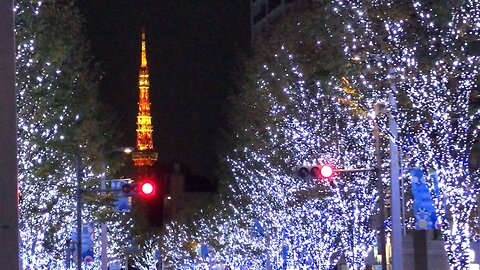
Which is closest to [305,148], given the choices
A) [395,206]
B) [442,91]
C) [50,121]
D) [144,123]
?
Answer: [50,121]

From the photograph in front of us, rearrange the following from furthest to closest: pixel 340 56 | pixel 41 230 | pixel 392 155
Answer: pixel 41 230, pixel 392 155, pixel 340 56

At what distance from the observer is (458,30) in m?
14.9

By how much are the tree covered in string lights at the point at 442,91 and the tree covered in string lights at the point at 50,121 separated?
1255 centimetres

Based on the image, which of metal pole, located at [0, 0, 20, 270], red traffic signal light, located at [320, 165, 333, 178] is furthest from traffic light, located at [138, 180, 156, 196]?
metal pole, located at [0, 0, 20, 270]

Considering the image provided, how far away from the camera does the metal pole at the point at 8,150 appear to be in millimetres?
6355

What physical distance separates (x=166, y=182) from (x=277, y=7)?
96.9 metres

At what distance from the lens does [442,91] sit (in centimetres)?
1519

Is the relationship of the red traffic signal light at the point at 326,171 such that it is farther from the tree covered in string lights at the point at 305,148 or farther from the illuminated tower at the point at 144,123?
the illuminated tower at the point at 144,123

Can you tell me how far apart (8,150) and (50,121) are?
22986 millimetres

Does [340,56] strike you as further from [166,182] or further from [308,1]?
[166,182]

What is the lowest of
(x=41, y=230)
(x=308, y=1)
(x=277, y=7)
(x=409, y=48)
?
(x=41, y=230)

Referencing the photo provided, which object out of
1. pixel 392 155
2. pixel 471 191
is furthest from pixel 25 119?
pixel 471 191

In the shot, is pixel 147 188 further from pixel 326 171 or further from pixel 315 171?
pixel 326 171

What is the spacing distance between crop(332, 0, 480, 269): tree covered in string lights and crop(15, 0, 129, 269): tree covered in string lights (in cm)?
1255
